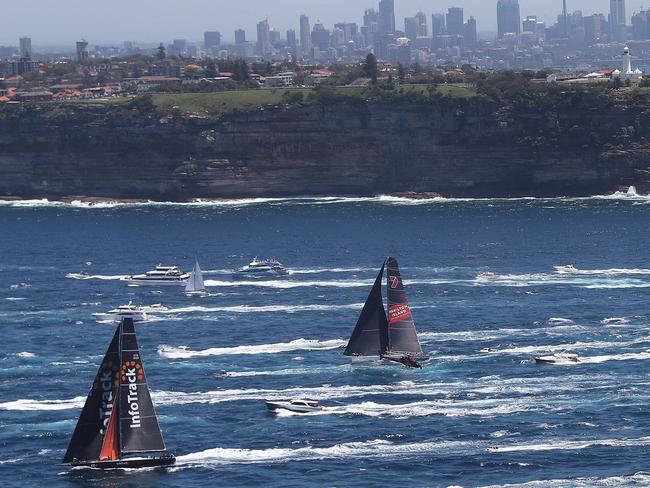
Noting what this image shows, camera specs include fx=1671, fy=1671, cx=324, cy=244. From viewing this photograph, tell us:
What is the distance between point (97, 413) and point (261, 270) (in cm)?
6568

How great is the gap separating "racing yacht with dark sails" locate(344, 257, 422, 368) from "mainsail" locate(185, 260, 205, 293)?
3192 centimetres

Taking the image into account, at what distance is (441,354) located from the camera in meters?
109

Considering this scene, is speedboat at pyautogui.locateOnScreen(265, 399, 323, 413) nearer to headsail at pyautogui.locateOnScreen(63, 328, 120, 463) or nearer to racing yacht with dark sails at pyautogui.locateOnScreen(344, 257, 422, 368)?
racing yacht with dark sails at pyautogui.locateOnScreen(344, 257, 422, 368)

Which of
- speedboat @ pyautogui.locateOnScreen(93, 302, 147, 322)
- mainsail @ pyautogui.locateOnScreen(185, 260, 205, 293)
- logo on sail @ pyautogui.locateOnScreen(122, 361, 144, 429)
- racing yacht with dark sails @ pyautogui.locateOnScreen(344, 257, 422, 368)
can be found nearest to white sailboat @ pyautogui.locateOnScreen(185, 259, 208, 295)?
mainsail @ pyautogui.locateOnScreen(185, 260, 205, 293)

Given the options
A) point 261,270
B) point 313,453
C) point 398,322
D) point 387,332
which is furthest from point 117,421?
point 261,270

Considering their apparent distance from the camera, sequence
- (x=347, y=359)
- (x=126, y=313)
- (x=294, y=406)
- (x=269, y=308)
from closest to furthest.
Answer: (x=294, y=406), (x=347, y=359), (x=126, y=313), (x=269, y=308)

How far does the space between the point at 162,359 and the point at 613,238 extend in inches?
2757

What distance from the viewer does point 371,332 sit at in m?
108

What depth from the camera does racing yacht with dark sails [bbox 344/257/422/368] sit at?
351ft

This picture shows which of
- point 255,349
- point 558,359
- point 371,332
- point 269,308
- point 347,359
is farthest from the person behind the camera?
point 269,308

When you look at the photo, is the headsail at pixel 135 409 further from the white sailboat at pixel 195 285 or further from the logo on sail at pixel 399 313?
the white sailboat at pixel 195 285

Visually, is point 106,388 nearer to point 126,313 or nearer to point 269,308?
point 126,313

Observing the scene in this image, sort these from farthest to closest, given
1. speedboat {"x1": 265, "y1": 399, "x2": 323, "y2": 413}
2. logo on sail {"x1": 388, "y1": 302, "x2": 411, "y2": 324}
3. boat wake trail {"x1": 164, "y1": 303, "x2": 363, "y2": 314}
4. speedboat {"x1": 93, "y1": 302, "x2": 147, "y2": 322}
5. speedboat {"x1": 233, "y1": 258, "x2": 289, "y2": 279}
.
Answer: speedboat {"x1": 233, "y1": 258, "x2": 289, "y2": 279}
boat wake trail {"x1": 164, "y1": 303, "x2": 363, "y2": 314}
speedboat {"x1": 93, "y1": 302, "x2": 147, "y2": 322}
logo on sail {"x1": 388, "y1": 302, "x2": 411, "y2": 324}
speedboat {"x1": 265, "y1": 399, "x2": 323, "y2": 413}

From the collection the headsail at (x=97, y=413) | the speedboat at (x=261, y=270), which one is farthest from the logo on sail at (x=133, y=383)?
the speedboat at (x=261, y=270)
